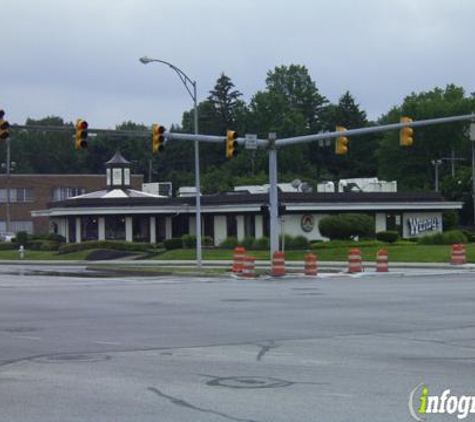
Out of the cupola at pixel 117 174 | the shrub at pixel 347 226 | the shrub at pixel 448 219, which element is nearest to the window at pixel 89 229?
the cupola at pixel 117 174

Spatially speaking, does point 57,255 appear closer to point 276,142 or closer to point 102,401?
point 276,142

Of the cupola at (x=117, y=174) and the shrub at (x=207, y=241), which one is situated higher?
the cupola at (x=117, y=174)

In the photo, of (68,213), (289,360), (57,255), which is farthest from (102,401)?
(68,213)

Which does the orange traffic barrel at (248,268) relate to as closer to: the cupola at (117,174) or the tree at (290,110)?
the cupola at (117,174)

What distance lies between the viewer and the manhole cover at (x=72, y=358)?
46.8ft

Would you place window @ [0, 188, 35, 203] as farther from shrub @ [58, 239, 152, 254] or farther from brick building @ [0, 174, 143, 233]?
shrub @ [58, 239, 152, 254]

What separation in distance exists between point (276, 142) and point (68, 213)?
38.0 meters

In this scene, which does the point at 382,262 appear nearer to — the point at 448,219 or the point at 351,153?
the point at 448,219

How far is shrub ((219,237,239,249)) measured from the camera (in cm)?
6794

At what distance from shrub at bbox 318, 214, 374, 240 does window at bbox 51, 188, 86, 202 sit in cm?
4971

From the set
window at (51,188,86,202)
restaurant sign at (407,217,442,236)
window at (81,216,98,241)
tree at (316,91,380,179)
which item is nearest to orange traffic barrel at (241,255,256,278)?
restaurant sign at (407,217,442,236)

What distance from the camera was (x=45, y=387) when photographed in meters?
11.9

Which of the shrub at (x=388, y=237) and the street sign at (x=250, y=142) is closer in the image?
the street sign at (x=250, y=142)

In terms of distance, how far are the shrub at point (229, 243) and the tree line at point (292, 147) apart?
35121 mm
